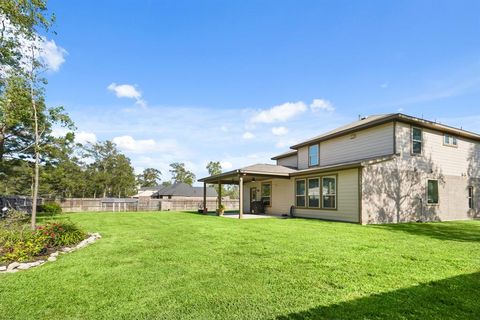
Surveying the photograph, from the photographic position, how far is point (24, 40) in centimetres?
856

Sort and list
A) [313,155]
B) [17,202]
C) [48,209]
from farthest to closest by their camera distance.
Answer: [48,209] → [17,202] → [313,155]

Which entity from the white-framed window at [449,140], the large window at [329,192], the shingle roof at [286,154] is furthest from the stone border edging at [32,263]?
the white-framed window at [449,140]

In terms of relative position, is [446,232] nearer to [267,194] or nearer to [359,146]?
[359,146]

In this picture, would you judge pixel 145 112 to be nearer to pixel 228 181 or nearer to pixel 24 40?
pixel 228 181

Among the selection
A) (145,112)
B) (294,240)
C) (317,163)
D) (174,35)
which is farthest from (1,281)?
(145,112)

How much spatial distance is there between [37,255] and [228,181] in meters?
13.7

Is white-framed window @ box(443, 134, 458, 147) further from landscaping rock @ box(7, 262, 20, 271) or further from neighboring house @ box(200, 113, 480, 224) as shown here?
landscaping rock @ box(7, 262, 20, 271)

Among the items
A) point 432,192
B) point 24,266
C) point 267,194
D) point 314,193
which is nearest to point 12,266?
point 24,266

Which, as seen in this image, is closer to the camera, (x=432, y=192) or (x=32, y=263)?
(x=32, y=263)

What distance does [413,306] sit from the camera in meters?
2.90

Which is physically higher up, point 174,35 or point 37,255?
point 174,35

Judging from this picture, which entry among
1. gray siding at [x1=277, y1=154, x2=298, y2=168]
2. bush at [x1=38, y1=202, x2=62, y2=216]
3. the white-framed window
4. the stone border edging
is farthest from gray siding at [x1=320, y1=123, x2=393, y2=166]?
bush at [x1=38, y1=202, x2=62, y2=216]

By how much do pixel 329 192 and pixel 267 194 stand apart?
19.5ft

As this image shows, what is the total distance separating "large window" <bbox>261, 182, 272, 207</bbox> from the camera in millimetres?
17703
